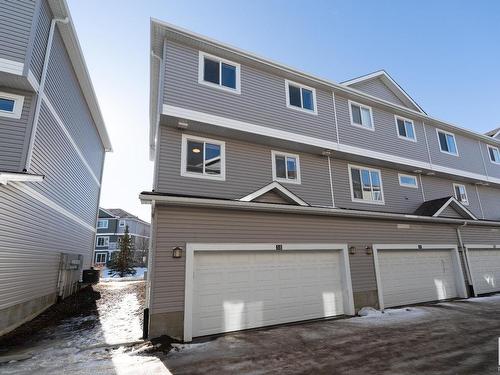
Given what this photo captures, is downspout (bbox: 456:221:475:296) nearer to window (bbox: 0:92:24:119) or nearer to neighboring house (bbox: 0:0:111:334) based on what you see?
neighboring house (bbox: 0:0:111:334)

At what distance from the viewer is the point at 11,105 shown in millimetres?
8117

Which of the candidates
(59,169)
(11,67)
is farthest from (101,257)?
(11,67)

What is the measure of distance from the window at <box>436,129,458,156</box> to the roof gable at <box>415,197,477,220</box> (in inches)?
129

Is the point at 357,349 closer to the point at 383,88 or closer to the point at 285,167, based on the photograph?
the point at 285,167

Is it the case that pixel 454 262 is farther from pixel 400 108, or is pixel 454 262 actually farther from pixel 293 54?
pixel 293 54

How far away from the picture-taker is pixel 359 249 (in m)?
10.7

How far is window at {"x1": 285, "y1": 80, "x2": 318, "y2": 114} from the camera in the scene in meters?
11.1

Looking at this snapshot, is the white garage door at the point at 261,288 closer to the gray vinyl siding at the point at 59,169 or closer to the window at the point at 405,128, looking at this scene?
the gray vinyl siding at the point at 59,169

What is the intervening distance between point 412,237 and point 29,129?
14.7 meters

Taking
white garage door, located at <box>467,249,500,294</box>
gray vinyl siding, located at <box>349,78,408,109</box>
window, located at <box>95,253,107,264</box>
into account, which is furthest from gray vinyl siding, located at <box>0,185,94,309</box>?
window, located at <box>95,253,107,264</box>

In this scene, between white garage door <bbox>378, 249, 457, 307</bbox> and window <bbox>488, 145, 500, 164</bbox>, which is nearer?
white garage door <bbox>378, 249, 457, 307</bbox>

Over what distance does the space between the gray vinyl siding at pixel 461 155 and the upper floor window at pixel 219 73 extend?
11.1 meters

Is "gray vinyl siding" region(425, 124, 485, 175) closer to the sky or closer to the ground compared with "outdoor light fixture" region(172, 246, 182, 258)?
closer to the sky

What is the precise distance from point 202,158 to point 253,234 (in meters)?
2.94
